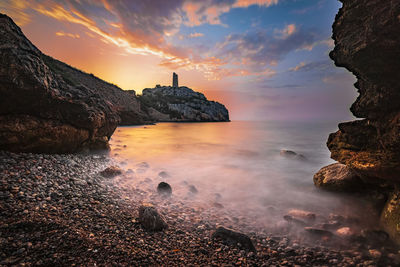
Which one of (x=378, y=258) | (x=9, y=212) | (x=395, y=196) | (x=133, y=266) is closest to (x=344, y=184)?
(x=395, y=196)

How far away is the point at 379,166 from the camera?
173 inches

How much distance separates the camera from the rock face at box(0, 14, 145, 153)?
5562 mm

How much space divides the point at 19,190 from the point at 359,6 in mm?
9394

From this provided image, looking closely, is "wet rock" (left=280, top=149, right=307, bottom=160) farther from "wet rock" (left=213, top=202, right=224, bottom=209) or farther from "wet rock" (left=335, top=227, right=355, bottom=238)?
"wet rock" (left=213, top=202, right=224, bottom=209)

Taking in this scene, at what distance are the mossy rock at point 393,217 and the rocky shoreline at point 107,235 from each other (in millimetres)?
480

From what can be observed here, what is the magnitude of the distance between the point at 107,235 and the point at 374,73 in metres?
7.21

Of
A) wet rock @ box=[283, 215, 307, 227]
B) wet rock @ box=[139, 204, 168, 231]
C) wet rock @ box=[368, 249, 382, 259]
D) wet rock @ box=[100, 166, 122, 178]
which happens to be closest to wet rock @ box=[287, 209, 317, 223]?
wet rock @ box=[283, 215, 307, 227]

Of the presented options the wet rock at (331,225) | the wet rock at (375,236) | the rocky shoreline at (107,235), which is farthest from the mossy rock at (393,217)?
the wet rock at (331,225)

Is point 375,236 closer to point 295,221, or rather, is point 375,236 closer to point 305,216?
point 305,216

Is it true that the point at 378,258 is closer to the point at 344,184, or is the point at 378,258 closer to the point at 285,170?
the point at 344,184

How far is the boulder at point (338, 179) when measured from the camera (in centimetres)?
619

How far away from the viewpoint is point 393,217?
4.17 meters

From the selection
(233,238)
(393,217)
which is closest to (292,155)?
(393,217)

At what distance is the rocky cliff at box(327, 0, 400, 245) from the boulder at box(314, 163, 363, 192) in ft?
4.91
